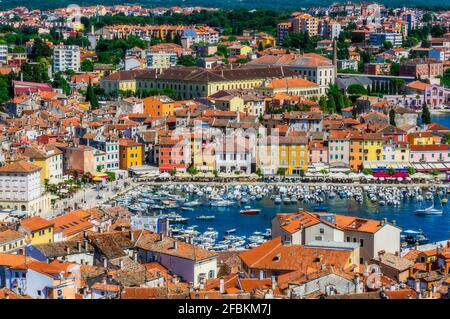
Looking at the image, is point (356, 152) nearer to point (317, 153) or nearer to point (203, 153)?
point (317, 153)

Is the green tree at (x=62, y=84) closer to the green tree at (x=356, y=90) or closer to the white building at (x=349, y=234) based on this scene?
the green tree at (x=356, y=90)

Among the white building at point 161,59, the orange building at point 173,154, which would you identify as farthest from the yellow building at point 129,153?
the white building at point 161,59

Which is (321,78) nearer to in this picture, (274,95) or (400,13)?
(274,95)

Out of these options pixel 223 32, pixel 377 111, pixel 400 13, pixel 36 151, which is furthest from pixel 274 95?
pixel 400 13

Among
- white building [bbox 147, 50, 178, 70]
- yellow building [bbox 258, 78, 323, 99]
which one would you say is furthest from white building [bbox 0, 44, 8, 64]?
yellow building [bbox 258, 78, 323, 99]

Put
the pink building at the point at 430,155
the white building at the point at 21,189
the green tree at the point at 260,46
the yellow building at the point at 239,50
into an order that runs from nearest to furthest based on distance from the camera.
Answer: the white building at the point at 21,189, the pink building at the point at 430,155, the yellow building at the point at 239,50, the green tree at the point at 260,46
